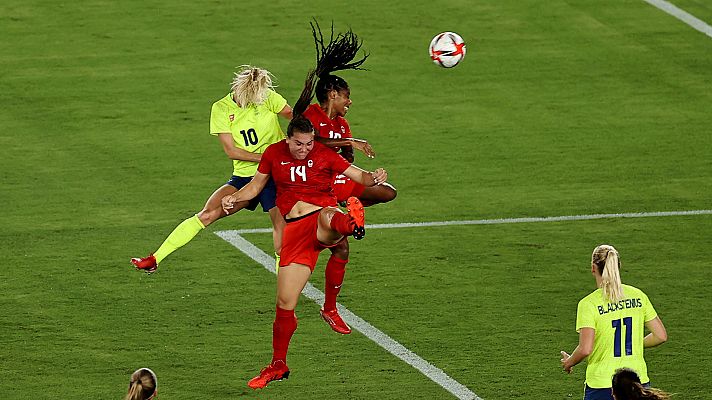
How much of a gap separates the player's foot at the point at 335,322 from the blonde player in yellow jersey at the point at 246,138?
3.23 ft

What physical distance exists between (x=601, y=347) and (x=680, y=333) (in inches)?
173

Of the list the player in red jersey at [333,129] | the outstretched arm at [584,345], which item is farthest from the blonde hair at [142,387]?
the player in red jersey at [333,129]

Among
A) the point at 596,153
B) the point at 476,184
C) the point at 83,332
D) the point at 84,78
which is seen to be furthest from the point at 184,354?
the point at 84,78

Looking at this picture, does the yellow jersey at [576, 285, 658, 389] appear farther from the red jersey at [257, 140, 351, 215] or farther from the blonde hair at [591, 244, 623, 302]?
the red jersey at [257, 140, 351, 215]

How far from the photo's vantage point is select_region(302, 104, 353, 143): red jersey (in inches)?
607

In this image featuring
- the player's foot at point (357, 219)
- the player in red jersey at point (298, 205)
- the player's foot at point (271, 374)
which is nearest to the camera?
the player's foot at point (357, 219)

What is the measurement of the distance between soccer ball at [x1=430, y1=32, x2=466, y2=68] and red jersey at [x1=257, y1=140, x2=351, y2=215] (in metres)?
5.37

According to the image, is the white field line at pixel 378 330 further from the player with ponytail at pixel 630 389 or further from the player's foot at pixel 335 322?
the player with ponytail at pixel 630 389

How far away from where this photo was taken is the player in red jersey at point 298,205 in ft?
46.2

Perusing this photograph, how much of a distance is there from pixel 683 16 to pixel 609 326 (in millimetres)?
19080

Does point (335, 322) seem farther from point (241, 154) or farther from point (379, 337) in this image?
point (241, 154)

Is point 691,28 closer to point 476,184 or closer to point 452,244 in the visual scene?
point 476,184

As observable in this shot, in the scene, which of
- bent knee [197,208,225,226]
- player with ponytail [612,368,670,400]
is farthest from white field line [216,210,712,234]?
player with ponytail [612,368,670,400]

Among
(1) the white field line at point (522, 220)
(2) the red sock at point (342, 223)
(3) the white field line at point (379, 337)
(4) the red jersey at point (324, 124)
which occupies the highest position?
(4) the red jersey at point (324, 124)
